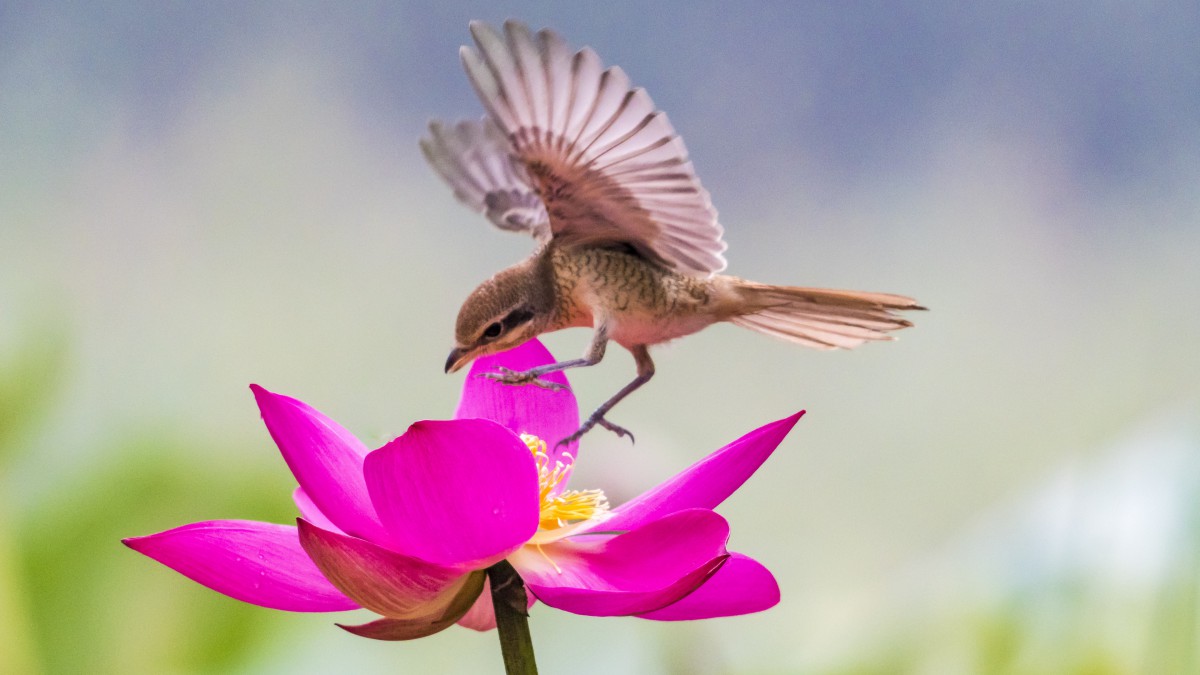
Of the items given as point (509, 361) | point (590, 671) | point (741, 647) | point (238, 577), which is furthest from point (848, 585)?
point (238, 577)

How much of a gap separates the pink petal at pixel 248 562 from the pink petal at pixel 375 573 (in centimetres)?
2

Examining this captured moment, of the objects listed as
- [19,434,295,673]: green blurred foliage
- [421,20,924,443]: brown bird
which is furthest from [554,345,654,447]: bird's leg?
[19,434,295,673]: green blurred foliage

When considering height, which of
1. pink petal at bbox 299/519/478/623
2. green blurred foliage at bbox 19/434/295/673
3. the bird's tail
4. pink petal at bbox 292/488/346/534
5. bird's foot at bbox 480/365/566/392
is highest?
the bird's tail

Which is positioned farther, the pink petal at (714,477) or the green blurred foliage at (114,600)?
the green blurred foliage at (114,600)

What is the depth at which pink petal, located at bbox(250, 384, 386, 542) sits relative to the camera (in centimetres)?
25

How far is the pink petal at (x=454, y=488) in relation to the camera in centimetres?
23

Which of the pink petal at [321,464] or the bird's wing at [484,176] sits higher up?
the bird's wing at [484,176]

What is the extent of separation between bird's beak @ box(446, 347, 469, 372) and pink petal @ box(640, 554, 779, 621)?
0.11 meters

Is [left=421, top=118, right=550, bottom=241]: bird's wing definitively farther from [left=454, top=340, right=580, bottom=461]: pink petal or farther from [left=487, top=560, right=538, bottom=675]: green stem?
[left=487, top=560, right=538, bottom=675]: green stem

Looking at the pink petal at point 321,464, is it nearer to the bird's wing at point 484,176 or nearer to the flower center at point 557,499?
the flower center at point 557,499

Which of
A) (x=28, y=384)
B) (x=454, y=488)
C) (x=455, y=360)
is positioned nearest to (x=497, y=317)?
(x=455, y=360)

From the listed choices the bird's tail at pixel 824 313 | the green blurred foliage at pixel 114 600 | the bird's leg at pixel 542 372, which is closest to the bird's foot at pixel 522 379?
the bird's leg at pixel 542 372

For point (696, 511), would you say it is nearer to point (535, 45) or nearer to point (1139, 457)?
point (535, 45)

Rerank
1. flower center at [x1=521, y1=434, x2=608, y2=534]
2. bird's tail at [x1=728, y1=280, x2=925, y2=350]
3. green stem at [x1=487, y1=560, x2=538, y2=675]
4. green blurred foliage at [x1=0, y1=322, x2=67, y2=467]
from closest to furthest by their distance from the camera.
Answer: green stem at [x1=487, y1=560, x2=538, y2=675] < flower center at [x1=521, y1=434, x2=608, y2=534] < bird's tail at [x1=728, y1=280, x2=925, y2=350] < green blurred foliage at [x1=0, y1=322, x2=67, y2=467]
